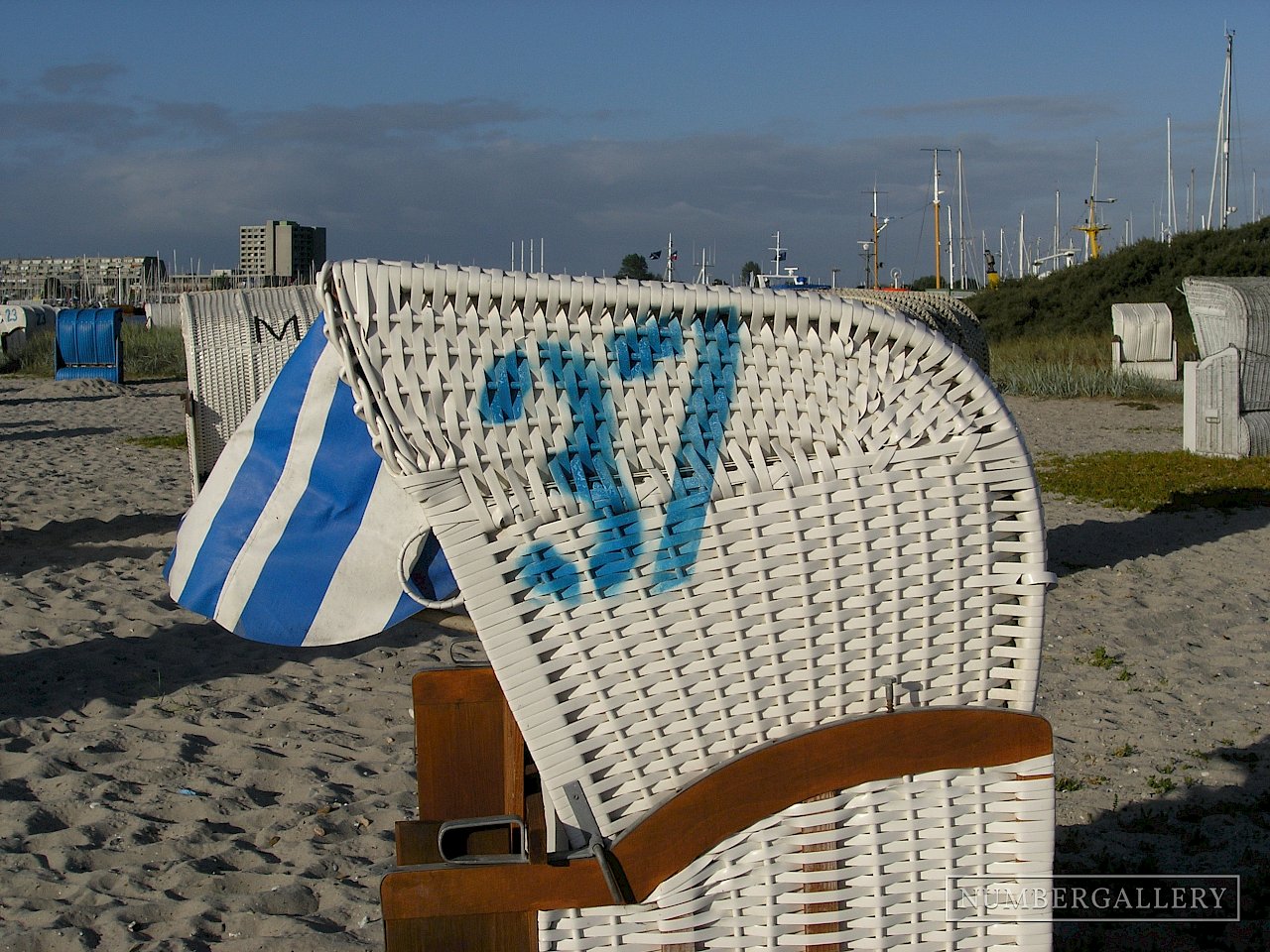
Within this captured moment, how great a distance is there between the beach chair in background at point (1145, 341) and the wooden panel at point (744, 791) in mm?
17509

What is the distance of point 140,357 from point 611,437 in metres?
26.2

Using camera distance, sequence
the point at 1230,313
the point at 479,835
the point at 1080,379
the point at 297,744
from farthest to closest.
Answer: the point at 1080,379, the point at 1230,313, the point at 297,744, the point at 479,835

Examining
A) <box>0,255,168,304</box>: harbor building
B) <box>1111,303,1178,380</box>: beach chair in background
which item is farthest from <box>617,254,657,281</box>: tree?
<box>0,255,168,304</box>: harbor building

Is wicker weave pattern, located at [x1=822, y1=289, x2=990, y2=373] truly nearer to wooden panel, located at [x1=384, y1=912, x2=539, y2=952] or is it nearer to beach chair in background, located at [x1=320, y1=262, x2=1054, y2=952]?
beach chair in background, located at [x1=320, y1=262, x2=1054, y2=952]

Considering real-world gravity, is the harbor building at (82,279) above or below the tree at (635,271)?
above

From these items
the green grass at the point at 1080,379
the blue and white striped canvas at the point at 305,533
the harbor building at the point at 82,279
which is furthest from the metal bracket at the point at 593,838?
the harbor building at the point at 82,279

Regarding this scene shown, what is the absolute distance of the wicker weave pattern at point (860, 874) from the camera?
4.65 ft

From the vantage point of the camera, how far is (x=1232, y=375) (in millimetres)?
10609

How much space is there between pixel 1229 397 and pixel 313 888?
32.9 ft

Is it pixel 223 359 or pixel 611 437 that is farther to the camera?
pixel 223 359

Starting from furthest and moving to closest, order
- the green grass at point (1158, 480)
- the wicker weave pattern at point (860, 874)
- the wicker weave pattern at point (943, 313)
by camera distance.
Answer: the green grass at point (1158, 480) < the wicker weave pattern at point (943, 313) < the wicker weave pattern at point (860, 874)

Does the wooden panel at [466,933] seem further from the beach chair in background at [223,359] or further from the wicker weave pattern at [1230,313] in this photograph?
the wicker weave pattern at [1230,313]

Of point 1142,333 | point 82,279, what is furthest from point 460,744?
point 82,279

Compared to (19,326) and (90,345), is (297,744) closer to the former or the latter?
(90,345)
